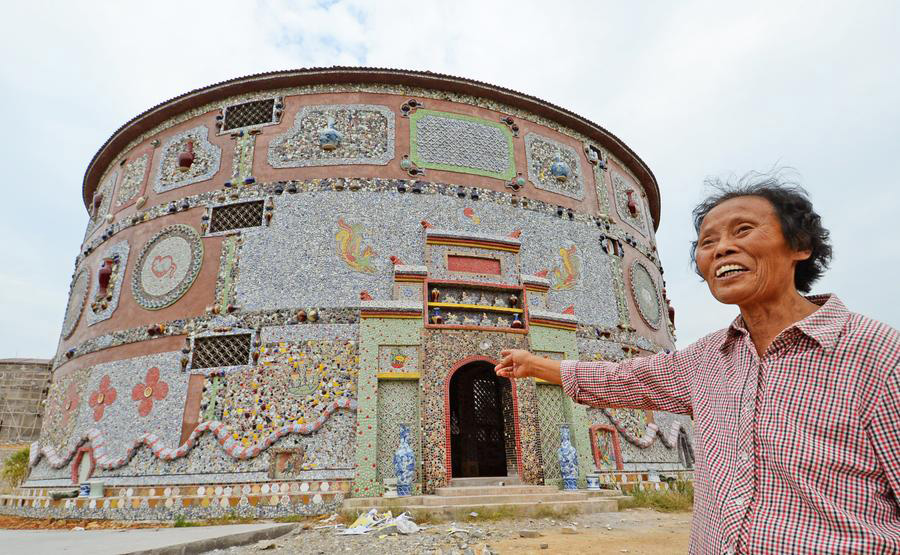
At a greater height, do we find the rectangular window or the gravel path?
the rectangular window

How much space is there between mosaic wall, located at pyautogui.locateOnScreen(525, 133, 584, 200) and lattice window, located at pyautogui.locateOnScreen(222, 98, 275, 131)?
22.4ft

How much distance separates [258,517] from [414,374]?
3647 millimetres

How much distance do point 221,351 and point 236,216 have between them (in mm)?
3276

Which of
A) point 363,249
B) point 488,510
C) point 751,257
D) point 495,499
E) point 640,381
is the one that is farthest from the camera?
point 363,249

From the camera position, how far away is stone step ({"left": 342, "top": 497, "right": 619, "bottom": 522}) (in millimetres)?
7668

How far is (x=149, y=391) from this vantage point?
34.1 ft

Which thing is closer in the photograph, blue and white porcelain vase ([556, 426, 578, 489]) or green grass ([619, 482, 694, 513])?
blue and white porcelain vase ([556, 426, 578, 489])

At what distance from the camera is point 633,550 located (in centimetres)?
553

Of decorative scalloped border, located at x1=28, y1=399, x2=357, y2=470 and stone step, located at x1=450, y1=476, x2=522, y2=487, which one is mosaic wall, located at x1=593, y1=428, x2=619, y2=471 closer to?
stone step, located at x1=450, y1=476, x2=522, y2=487

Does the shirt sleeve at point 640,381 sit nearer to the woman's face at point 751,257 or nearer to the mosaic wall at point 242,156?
the woman's face at point 751,257

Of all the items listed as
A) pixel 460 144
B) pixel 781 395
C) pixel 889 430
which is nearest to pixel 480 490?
pixel 781 395

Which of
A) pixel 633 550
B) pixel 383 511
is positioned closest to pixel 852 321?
pixel 633 550

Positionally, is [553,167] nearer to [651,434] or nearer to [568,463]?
[651,434]

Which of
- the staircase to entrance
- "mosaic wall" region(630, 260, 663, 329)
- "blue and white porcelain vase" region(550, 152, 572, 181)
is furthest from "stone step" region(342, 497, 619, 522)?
"blue and white porcelain vase" region(550, 152, 572, 181)
